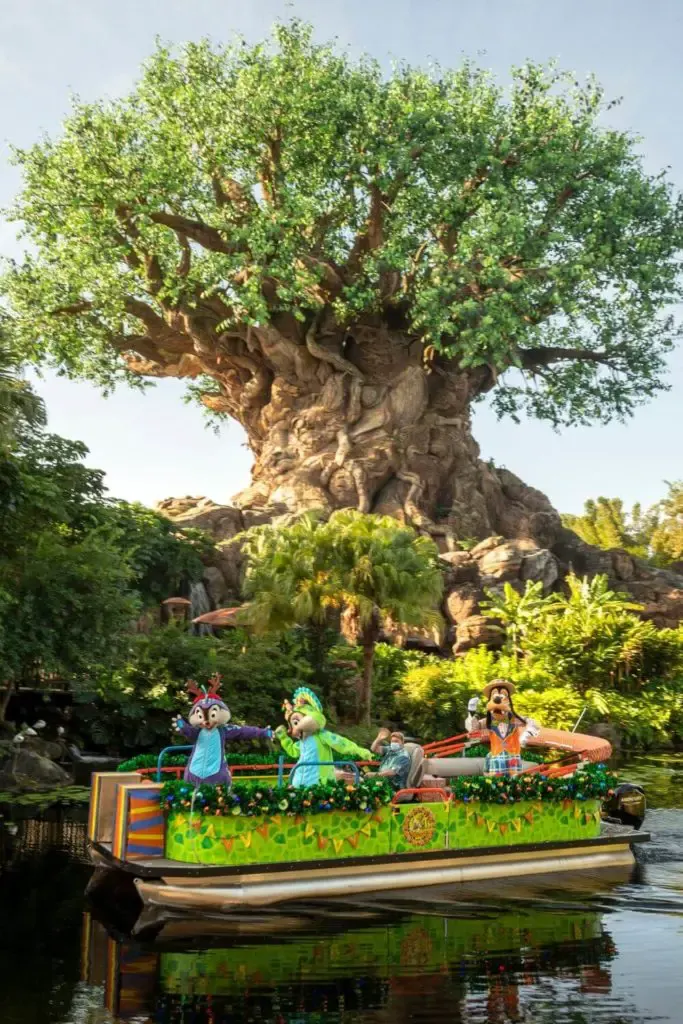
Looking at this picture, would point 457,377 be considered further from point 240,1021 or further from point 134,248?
point 240,1021

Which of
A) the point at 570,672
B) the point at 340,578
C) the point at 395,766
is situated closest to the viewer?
the point at 395,766

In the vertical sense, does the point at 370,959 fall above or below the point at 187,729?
below

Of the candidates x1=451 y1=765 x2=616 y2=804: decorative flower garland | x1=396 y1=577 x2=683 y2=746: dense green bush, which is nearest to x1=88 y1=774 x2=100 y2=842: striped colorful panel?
x1=451 y1=765 x2=616 y2=804: decorative flower garland

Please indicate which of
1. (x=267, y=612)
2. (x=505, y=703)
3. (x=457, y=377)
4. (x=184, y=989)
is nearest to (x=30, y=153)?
(x=457, y=377)

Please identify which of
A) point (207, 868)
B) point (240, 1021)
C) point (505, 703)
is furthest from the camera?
point (505, 703)

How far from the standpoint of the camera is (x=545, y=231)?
3966 cm

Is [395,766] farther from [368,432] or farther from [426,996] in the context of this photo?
[368,432]

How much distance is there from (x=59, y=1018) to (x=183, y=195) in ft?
114

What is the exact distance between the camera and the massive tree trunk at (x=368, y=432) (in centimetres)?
4088

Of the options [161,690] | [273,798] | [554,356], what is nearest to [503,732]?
[273,798]

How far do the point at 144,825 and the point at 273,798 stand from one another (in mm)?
1286

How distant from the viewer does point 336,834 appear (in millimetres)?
12383

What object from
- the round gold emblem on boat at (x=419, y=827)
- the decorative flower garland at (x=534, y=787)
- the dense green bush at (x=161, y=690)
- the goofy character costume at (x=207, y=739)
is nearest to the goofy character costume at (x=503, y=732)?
the decorative flower garland at (x=534, y=787)

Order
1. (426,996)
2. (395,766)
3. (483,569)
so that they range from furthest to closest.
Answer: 1. (483,569)
2. (395,766)
3. (426,996)
